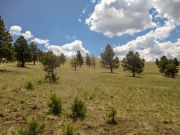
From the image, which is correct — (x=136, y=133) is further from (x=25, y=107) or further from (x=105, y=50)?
(x=105, y=50)

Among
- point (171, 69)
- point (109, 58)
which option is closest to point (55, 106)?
point (109, 58)

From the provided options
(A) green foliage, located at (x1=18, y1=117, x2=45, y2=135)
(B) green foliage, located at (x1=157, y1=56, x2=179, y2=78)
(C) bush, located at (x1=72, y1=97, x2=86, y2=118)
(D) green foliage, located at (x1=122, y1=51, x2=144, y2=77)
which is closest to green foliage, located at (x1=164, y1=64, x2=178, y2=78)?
(B) green foliage, located at (x1=157, y1=56, x2=179, y2=78)

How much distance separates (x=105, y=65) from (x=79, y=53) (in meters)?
33.6

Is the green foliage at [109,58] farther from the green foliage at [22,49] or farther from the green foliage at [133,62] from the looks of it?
the green foliage at [22,49]

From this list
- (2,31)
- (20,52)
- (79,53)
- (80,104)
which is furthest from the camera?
(79,53)

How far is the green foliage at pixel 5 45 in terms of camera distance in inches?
1983

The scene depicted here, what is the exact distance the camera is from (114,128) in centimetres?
1505

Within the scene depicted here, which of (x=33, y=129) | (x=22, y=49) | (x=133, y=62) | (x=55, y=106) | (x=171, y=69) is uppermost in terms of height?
(x=22, y=49)

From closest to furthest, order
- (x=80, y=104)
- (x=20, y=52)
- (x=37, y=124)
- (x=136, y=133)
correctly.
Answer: (x=37, y=124) → (x=136, y=133) → (x=80, y=104) → (x=20, y=52)

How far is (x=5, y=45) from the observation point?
168 feet

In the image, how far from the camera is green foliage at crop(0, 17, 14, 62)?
1983 inches

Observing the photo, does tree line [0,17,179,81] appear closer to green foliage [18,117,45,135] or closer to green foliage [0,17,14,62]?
green foliage [0,17,14,62]

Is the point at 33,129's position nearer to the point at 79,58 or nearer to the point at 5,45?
the point at 5,45

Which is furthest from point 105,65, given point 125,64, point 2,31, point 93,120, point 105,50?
point 93,120
